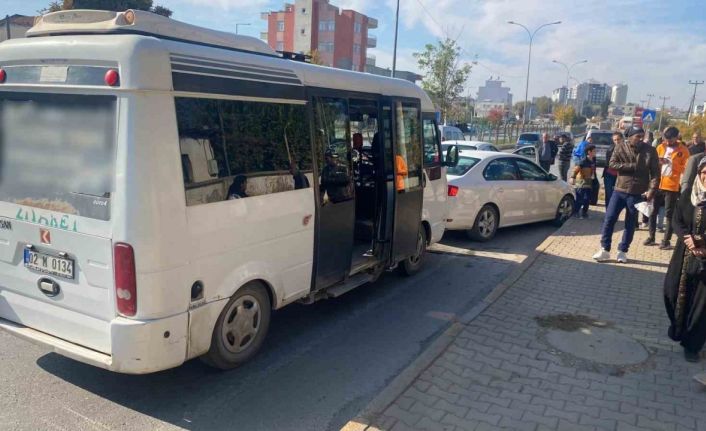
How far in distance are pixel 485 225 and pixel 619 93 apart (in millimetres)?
189174

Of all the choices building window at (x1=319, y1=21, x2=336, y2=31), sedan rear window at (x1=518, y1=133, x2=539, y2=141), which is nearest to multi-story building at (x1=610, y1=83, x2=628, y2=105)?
building window at (x1=319, y1=21, x2=336, y2=31)

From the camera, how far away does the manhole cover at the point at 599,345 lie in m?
4.76

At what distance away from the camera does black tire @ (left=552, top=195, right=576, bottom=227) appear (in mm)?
11375

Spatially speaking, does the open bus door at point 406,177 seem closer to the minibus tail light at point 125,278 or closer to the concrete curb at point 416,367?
the concrete curb at point 416,367

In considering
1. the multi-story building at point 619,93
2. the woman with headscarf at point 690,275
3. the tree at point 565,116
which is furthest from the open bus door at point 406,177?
the multi-story building at point 619,93

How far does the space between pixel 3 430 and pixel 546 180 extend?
9.81 m

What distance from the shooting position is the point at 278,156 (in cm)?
441

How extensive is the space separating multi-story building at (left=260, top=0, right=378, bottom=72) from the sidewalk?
64873 mm

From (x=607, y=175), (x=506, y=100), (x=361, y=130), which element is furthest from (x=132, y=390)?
(x=506, y=100)

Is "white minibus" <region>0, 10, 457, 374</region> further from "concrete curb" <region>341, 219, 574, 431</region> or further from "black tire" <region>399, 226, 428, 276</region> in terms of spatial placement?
"black tire" <region>399, 226, 428, 276</region>

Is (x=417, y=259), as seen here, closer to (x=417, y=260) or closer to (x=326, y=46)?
(x=417, y=260)

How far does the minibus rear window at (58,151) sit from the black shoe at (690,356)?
4829 millimetres

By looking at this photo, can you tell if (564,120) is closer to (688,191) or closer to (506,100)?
(506,100)

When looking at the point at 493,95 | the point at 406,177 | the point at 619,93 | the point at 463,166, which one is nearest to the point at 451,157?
the point at 406,177
